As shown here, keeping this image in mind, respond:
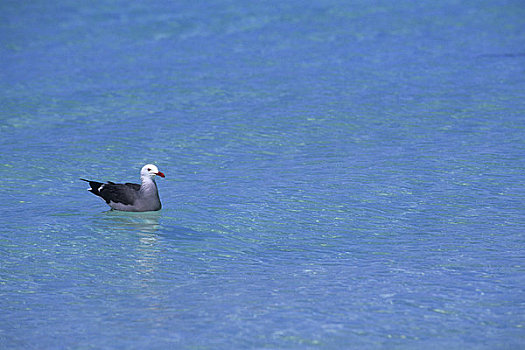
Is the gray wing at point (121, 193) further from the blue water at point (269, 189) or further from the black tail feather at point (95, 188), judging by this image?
the blue water at point (269, 189)

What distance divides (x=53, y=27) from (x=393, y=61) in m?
12.7

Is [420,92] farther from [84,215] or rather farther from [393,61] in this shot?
[84,215]

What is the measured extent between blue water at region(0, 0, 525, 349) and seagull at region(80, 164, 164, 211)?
260 millimetres

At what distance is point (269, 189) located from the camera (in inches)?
511

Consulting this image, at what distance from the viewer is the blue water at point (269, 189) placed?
8320mm

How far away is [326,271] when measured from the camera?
9539 millimetres

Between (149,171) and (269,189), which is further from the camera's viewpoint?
(269,189)

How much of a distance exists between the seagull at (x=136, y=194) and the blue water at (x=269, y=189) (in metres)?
0.26

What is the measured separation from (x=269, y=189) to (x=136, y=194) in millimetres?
2111

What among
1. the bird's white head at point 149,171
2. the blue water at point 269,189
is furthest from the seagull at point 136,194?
the blue water at point 269,189

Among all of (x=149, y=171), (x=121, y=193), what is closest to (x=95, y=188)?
(x=121, y=193)

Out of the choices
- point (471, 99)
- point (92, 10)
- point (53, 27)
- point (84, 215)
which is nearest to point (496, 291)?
point (84, 215)

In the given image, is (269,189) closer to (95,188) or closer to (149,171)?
(149,171)

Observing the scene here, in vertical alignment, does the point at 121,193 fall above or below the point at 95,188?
below
